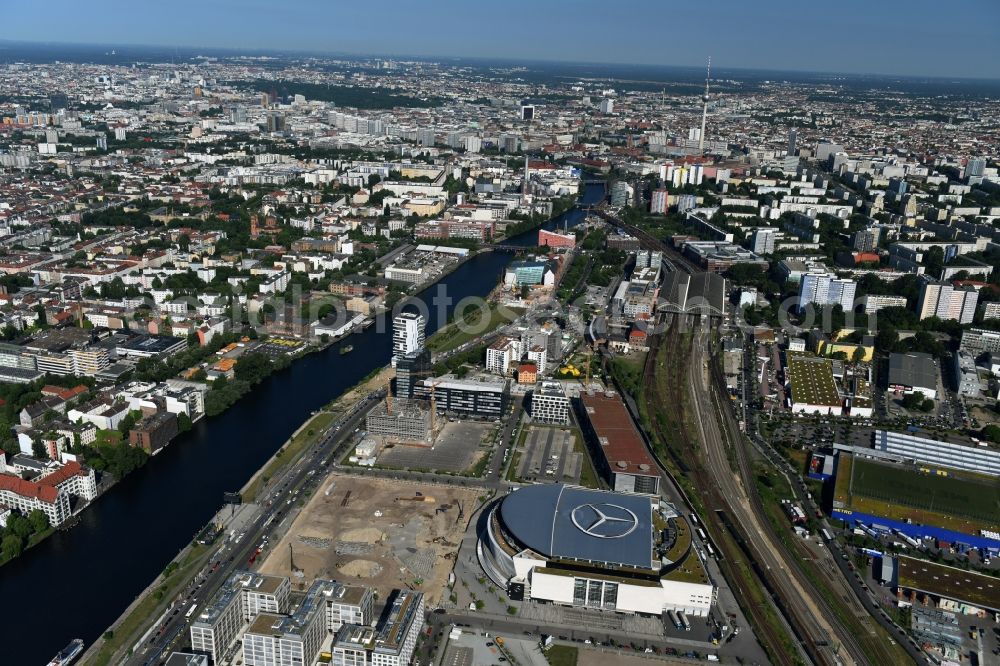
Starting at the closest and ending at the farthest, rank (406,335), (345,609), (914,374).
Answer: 1. (345,609)
2. (406,335)
3. (914,374)

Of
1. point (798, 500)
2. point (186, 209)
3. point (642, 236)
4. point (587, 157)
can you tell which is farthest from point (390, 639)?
point (587, 157)

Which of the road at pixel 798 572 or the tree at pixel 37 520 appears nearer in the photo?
the road at pixel 798 572

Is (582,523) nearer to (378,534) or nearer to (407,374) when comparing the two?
(378,534)

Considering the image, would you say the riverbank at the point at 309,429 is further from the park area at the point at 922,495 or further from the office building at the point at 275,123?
the office building at the point at 275,123

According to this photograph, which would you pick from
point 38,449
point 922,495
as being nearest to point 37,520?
point 38,449

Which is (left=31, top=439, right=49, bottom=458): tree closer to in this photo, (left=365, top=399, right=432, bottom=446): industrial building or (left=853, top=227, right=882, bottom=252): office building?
(left=365, top=399, right=432, bottom=446): industrial building

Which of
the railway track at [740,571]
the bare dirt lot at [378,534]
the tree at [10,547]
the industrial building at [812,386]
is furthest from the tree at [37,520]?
the industrial building at [812,386]
